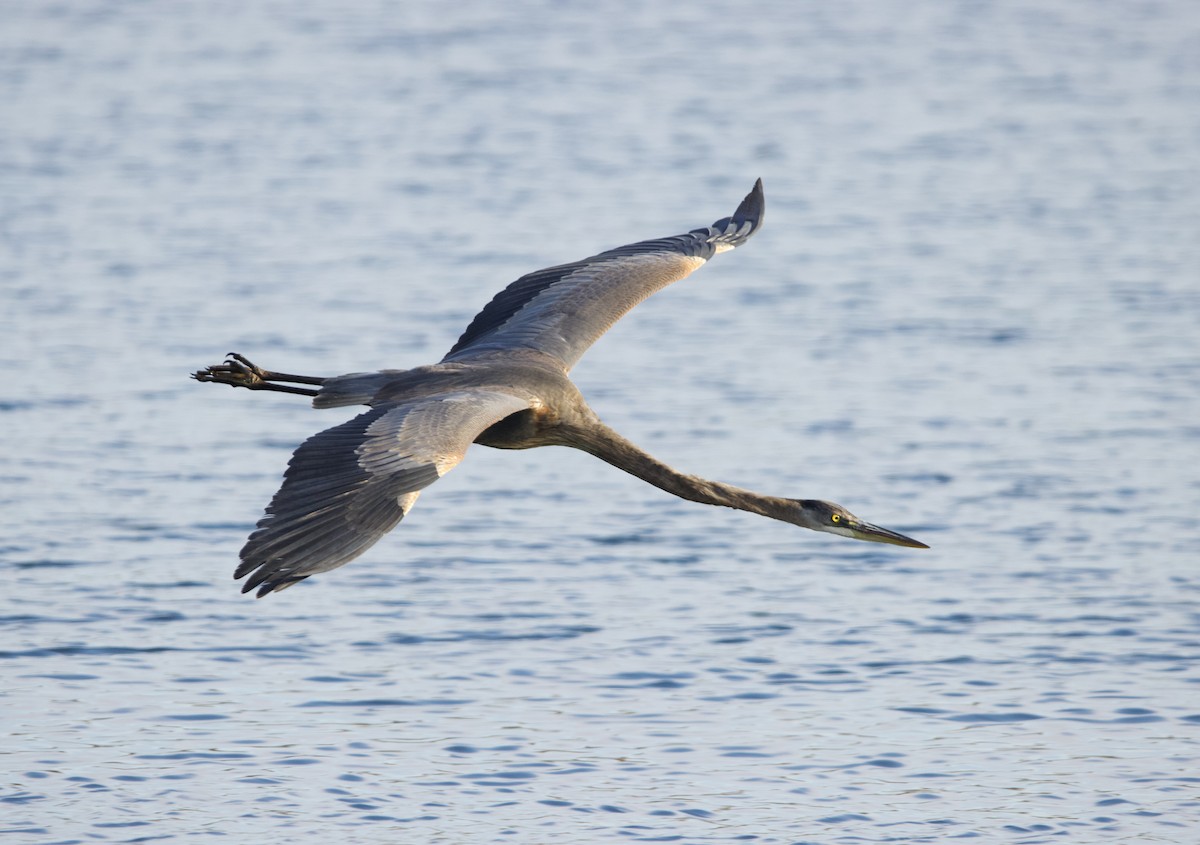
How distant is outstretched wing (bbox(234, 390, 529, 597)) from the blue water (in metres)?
2.11

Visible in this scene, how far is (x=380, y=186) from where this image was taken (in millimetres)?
28188

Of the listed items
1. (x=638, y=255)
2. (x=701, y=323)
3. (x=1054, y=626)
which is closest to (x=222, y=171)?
(x=701, y=323)

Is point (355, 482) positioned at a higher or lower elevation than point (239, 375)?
lower

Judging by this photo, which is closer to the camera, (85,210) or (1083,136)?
(85,210)

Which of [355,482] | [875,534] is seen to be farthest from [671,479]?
[355,482]

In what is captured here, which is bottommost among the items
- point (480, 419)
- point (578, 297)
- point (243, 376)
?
point (480, 419)

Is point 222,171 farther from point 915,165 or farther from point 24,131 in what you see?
point 915,165

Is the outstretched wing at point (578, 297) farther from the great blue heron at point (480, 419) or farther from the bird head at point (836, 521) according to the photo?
the bird head at point (836, 521)

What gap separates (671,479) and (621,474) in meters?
5.81

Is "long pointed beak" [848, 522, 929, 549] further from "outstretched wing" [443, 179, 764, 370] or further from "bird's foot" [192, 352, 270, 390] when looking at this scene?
"bird's foot" [192, 352, 270, 390]

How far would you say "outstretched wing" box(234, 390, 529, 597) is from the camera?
8883 millimetres

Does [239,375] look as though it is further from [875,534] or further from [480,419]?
[875,534]

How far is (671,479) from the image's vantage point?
12086 millimetres

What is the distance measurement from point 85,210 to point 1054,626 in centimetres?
1622
